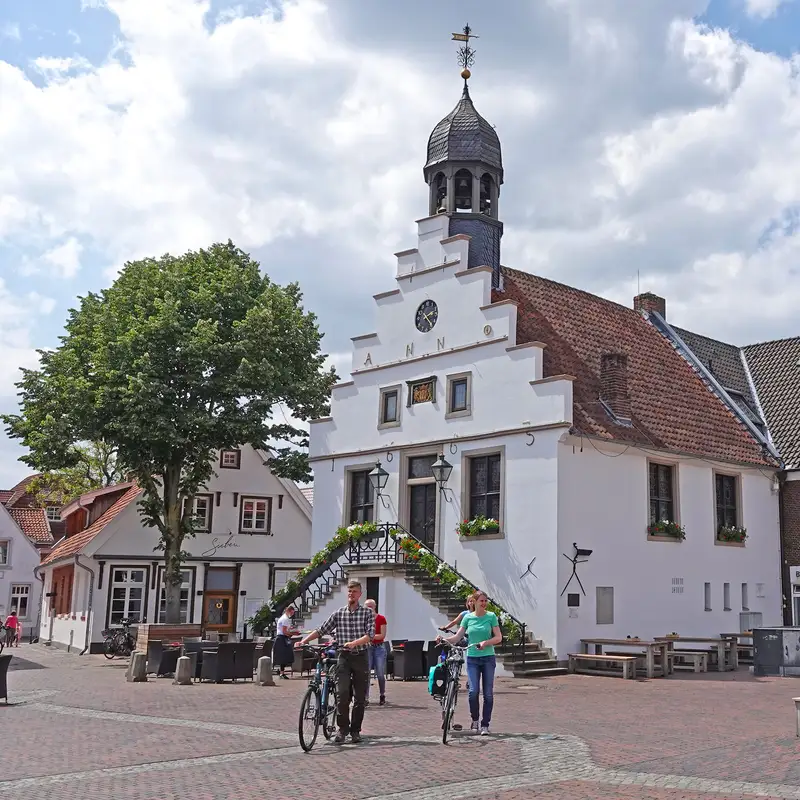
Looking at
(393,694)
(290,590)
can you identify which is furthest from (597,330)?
(393,694)

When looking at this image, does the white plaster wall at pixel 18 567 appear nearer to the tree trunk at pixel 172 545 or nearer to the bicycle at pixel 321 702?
the tree trunk at pixel 172 545

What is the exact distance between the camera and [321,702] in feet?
38.3

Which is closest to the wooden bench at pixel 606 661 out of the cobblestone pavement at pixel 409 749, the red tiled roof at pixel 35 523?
the cobblestone pavement at pixel 409 749

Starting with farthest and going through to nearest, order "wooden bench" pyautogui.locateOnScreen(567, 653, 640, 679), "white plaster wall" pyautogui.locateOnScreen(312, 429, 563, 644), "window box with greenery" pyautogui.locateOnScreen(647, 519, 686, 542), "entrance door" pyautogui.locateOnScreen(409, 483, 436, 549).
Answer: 1. "entrance door" pyautogui.locateOnScreen(409, 483, 436, 549)
2. "window box with greenery" pyautogui.locateOnScreen(647, 519, 686, 542)
3. "white plaster wall" pyautogui.locateOnScreen(312, 429, 563, 644)
4. "wooden bench" pyautogui.locateOnScreen(567, 653, 640, 679)

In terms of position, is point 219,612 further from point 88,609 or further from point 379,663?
point 379,663

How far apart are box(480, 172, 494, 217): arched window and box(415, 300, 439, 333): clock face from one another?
11.4 feet

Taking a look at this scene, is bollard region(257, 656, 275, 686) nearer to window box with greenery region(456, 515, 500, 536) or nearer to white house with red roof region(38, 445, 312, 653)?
window box with greenery region(456, 515, 500, 536)

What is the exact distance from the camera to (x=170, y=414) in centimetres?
3025

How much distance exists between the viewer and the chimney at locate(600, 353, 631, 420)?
26.9 m

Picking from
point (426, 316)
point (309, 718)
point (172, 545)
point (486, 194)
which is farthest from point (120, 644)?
point (309, 718)

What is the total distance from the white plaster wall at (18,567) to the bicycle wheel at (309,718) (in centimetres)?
4684

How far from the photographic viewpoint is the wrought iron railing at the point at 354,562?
26.1m

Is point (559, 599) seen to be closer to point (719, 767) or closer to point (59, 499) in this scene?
point (719, 767)

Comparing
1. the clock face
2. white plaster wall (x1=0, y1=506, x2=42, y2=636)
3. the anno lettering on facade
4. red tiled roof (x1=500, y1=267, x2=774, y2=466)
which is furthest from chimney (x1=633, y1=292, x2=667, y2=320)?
white plaster wall (x1=0, y1=506, x2=42, y2=636)
